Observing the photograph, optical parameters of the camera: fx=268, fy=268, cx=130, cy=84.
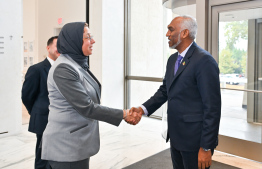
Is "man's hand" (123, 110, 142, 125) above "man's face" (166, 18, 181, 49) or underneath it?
underneath

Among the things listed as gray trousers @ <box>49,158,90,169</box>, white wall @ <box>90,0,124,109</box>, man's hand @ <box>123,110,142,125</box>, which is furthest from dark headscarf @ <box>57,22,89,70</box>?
white wall @ <box>90,0,124,109</box>

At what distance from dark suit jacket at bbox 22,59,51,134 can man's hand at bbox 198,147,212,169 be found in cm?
161

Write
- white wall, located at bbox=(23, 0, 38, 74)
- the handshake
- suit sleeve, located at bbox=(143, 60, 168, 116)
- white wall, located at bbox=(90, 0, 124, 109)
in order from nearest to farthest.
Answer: the handshake, suit sleeve, located at bbox=(143, 60, 168, 116), white wall, located at bbox=(90, 0, 124, 109), white wall, located at bbox=(23, 0, 38, 74)

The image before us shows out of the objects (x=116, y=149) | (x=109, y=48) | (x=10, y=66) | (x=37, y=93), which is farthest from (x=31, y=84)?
(x=109, y=48)

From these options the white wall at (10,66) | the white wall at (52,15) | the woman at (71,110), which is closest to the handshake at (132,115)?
the woman at (71,110)

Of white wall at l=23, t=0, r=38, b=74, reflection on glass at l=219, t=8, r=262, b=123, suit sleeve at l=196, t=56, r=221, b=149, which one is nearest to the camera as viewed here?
suit sleeve at l=196, t=56, r=221, b=149

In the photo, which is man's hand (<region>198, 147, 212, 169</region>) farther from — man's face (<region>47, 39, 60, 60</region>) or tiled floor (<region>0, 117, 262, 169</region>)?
tiled floor (<region>0, 117, 262, 169</region>)

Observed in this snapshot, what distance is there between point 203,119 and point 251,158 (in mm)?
2483

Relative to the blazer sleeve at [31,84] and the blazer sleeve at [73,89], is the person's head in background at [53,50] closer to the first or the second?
the blazer sleeve at [31,84]

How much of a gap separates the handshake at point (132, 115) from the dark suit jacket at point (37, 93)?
3.30 ft

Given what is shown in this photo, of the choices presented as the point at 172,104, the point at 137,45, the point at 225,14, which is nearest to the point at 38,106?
the point at 172,104

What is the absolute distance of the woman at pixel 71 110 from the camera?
1.65m

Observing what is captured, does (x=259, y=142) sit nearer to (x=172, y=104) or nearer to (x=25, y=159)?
(x=172, y=104)

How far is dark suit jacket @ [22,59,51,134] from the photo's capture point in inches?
106
